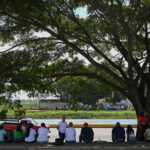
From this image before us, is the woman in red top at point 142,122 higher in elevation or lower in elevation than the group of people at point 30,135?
higher

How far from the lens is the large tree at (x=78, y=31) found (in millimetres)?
11984

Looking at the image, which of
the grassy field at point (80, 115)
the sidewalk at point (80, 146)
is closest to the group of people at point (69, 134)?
the sidewalk at point (80, 146)

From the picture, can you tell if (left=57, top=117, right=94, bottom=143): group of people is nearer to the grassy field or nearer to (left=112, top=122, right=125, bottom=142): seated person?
(left=112, top=122, right=125, bottom=142): seated person

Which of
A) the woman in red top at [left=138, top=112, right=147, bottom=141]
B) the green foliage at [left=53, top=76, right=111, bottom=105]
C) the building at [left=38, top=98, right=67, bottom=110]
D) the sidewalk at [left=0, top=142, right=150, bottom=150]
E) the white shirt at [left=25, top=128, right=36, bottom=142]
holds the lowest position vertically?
the sidewalk at [left=0, top=142, right=150, bottom=150]

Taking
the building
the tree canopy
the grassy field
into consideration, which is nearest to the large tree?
the tree canopy

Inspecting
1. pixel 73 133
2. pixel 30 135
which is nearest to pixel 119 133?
pixel 73 133

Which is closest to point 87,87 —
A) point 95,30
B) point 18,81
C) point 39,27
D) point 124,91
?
point 124,91

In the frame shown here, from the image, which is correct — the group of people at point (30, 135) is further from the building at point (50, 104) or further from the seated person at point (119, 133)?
the building at point (50, 104)

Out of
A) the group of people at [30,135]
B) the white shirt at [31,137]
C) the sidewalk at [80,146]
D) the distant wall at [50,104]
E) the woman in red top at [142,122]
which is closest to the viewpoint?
the sidewalk at [80,146]

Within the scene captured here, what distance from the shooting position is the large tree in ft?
39.3

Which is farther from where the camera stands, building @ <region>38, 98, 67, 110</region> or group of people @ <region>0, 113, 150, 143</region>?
building @ <region>38, 98, 67, 110</region>

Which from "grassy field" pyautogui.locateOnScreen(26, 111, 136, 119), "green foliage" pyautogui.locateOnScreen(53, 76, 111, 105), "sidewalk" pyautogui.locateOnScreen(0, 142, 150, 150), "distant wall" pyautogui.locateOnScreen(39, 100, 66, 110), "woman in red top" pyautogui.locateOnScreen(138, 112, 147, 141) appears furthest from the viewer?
"distant wall" pyautogui.locateOnScreen(39, 100, 66, 110)

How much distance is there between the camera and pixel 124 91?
1427cm

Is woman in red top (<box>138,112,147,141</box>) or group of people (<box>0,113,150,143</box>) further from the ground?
woman in red top (<box>138,112,147,141</box>)
